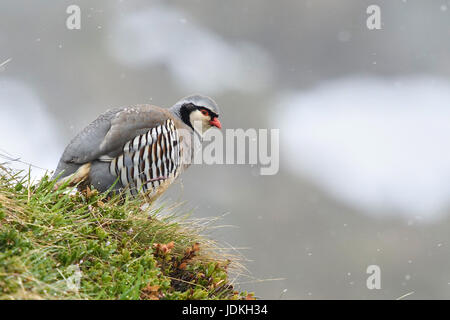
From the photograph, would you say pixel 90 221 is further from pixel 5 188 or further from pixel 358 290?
pixel 358 290

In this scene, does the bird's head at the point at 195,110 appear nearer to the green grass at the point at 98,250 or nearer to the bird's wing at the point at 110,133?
the bird's wing at the point at 110,133

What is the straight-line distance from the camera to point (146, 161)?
450 centimetres

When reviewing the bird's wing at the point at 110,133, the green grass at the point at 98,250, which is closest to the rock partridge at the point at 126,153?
the bird's wing at the point at 110,133

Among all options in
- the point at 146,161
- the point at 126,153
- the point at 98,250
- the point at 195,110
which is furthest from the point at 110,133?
the point at 98,250

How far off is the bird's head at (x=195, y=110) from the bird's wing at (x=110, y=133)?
583 mm

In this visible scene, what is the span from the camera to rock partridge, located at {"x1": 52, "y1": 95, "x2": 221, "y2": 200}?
439cm

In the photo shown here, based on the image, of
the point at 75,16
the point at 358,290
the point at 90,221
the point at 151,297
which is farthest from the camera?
the point at 358,290

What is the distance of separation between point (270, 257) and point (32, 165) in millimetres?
15945

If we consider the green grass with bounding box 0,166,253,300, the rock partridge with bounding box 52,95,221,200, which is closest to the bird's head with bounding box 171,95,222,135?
the rock partridge with bounding box 52,95,221,200

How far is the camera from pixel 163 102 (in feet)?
76.6

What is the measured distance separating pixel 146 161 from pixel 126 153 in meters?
0.16

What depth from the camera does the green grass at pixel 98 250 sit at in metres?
2.69

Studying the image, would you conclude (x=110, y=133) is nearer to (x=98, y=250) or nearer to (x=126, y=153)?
(x=126, y=153)
